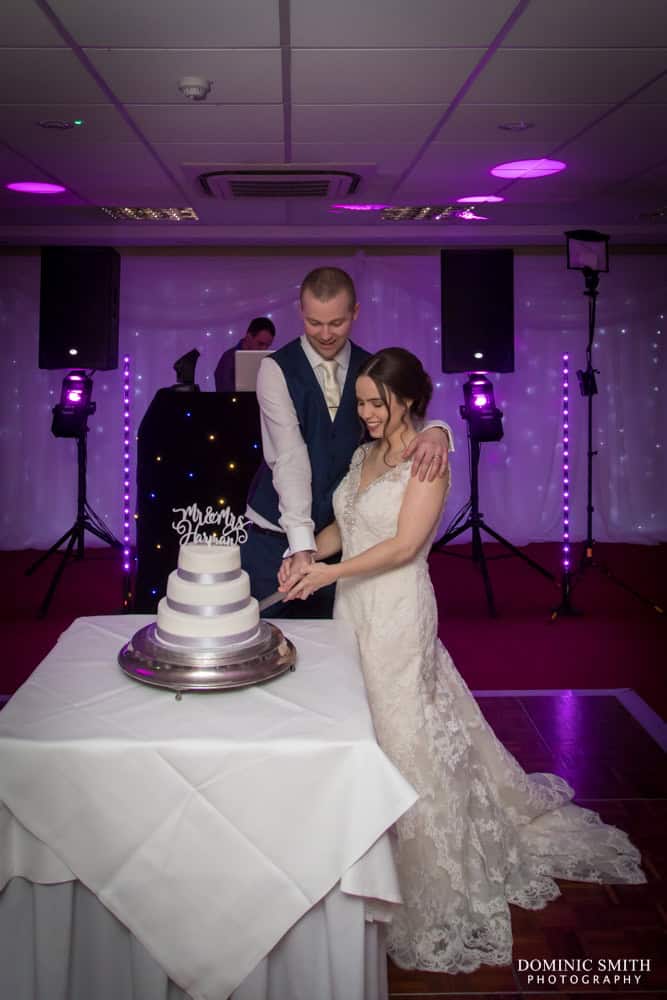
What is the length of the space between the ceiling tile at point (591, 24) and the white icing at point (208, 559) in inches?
73.5

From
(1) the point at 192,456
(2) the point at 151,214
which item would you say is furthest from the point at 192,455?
(2) the point at 151,214

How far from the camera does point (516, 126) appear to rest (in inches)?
160

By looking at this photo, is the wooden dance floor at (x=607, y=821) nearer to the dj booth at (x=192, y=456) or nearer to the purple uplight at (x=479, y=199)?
the dj booth at (x=192, y=456)

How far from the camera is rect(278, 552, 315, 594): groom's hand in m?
2.32

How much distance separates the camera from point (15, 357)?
7445 mm

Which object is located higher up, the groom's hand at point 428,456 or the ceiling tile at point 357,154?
the ceiling tile at point 357,154

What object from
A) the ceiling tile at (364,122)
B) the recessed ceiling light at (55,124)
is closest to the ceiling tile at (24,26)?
the recessed ceiling light at (55,124)

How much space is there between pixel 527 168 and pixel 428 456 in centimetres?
318

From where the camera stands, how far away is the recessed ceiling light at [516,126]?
4.00 metres

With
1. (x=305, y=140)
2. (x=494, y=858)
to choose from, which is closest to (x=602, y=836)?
(x=494, y=858)

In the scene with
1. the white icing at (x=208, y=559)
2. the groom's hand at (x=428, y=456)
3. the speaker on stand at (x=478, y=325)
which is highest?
the speaker on stand at (x=478, y=325)

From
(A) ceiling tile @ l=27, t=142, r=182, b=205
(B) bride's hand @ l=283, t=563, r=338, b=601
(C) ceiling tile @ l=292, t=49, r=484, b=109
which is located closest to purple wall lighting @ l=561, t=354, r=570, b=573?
(C) ceiling tile @ l=292, t=49, r=484, b=109

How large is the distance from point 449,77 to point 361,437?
1.50 m

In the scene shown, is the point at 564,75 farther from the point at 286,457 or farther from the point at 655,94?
the point at 286,457
